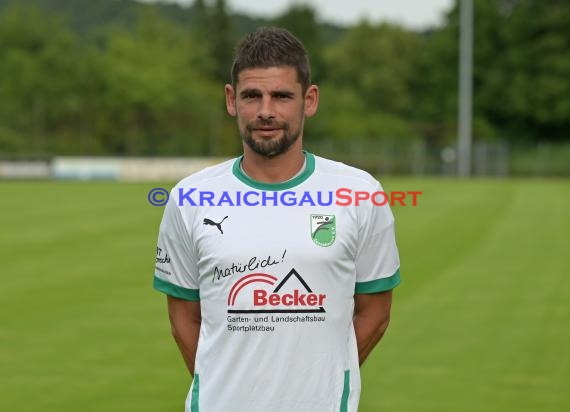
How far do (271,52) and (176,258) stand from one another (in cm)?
77

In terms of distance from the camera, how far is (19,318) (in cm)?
1163

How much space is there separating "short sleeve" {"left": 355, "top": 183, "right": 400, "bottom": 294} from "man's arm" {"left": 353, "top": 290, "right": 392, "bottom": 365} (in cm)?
5

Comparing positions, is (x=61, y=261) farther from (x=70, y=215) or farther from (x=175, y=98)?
(x=175, y=98)

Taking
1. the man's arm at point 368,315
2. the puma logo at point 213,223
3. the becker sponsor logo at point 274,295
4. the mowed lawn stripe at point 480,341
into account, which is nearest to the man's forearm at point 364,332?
the man's arm at point 368,315

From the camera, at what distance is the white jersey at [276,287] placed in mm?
3424

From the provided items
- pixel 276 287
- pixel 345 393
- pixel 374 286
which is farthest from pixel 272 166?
pixel 345 393

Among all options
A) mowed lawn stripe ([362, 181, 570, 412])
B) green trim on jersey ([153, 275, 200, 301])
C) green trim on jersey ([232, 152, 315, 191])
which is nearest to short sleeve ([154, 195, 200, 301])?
green trim on jersey ([153, 275, 200, 301])

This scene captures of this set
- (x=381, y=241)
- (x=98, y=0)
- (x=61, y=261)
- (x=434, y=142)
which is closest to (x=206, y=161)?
(x=434, y=142)

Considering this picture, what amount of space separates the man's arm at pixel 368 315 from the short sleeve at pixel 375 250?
53 millimetres

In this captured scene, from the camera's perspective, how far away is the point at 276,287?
11.2 feet

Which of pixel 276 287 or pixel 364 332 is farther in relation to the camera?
pixel 364 332

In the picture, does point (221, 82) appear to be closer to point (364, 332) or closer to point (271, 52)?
point (364, 332)

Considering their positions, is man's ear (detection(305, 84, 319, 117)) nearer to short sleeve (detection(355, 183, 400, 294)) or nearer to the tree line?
short sleeve (detection(355, 183, 400, 294))

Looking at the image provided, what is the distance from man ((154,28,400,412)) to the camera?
11.2ft
